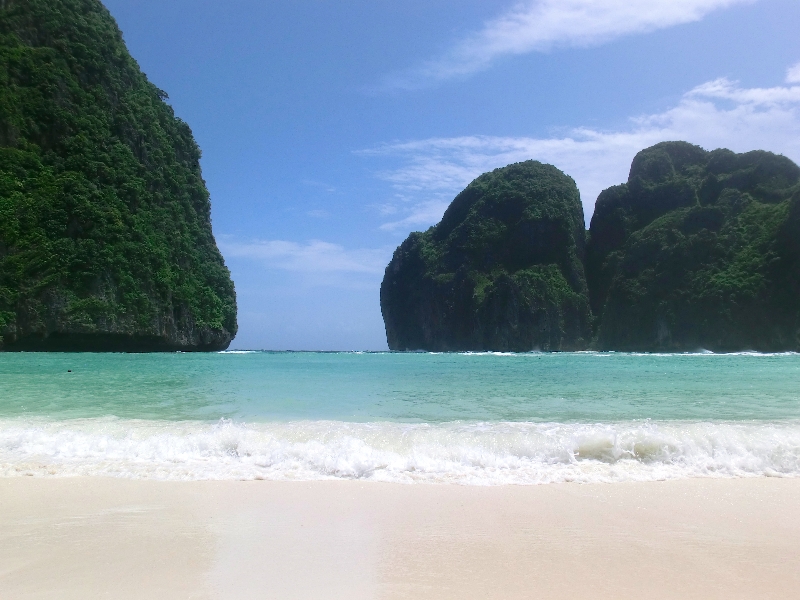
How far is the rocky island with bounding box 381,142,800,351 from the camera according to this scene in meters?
67.7

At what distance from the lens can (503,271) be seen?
88.9m

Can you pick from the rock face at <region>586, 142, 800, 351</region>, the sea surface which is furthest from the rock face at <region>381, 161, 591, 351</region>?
the sea surface

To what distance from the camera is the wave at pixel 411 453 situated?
5.47 meters

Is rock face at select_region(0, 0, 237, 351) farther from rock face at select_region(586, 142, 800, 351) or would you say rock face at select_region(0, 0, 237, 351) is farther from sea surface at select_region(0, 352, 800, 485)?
rock face at select_region(586, 142, 800, 351)

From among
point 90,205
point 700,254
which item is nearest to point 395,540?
point 90,205

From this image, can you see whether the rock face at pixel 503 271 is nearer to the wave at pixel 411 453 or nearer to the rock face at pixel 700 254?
the rock face at pixel 700 254

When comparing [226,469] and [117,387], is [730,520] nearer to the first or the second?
[226,469]

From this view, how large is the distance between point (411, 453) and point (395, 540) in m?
2.15

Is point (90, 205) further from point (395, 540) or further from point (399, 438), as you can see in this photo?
point (395, 540)

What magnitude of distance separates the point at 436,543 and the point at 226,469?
2.74 metres

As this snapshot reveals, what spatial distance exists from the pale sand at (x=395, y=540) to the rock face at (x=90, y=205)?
3713 cm

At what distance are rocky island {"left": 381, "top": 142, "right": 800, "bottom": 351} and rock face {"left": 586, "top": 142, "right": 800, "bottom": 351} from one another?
0.16m

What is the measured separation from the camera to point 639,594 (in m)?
2.99

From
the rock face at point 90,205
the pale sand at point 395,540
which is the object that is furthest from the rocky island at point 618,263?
the pale sand at point 395,540
